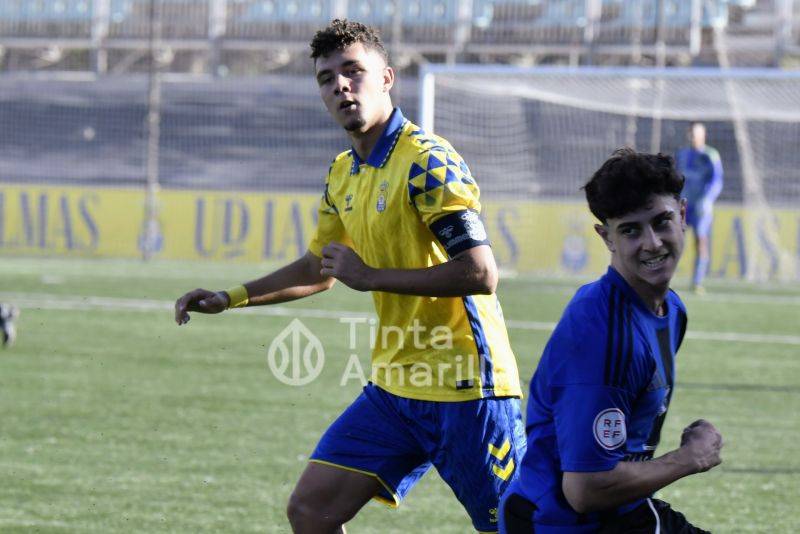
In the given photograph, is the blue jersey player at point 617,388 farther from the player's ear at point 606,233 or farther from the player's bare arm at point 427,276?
the player's bare arm at point 427,276

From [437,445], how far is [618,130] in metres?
17.8

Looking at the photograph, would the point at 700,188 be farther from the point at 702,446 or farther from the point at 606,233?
the point at 702,446

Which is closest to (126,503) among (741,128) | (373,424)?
(373,424)

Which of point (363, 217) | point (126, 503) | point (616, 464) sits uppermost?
point (363, 217)

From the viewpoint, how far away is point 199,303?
172 inches

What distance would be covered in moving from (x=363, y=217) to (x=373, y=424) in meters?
0.66

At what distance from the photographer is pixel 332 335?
12.5m

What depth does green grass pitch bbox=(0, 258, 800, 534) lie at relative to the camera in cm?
584

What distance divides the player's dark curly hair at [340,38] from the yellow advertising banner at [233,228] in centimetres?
1503

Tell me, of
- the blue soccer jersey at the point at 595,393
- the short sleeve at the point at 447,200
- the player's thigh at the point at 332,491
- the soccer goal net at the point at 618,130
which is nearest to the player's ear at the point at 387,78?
the short sleeve at the point at 447,200

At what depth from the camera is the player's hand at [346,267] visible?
12.5ft

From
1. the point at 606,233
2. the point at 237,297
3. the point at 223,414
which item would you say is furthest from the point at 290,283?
the point at 223,414

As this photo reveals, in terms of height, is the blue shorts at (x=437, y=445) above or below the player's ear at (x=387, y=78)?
below

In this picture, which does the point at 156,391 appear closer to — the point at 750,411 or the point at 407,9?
the point at 750,411
